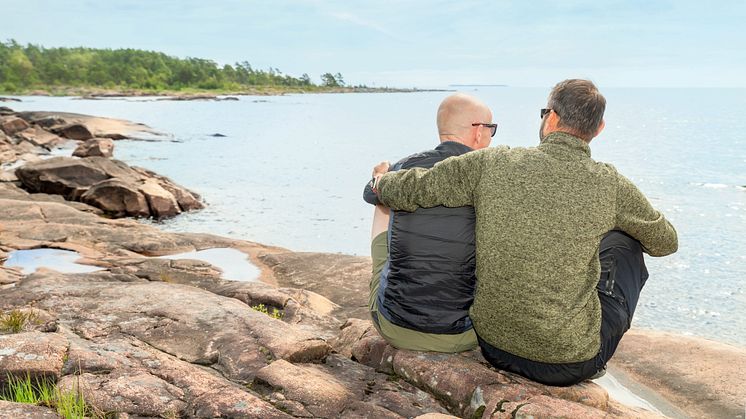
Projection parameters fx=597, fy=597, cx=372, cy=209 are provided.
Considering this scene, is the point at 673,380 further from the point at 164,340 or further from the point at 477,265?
the point at 164,340

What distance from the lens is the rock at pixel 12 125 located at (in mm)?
39375

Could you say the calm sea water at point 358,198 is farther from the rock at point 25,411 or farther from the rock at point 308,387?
the rock at point 25,411

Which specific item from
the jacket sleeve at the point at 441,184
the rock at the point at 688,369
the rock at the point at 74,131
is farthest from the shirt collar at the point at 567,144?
the rock at the point at 74,131

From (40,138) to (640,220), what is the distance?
138 ft

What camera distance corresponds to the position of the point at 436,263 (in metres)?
4.41

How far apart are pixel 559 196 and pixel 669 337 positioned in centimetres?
653

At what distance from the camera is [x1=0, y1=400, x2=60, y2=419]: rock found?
3.66 meters

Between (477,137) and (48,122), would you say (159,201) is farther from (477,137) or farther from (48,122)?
(48,122)

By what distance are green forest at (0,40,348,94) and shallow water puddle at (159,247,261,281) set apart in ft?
436

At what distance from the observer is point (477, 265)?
4.22 meters

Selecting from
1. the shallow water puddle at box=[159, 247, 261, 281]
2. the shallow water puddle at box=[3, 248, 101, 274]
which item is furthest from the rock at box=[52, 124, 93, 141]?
the shallow water puddle at box=[3, 248, 101, 274]

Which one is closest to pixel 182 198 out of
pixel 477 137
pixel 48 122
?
pixel 477 137

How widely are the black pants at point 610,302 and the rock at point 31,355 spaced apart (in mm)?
3319

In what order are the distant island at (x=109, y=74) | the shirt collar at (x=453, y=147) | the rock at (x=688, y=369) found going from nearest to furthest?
1. the shirt collar at (x=453, y=147)
2. the rock at (x=688, y=369)
3. the distant island at (x=109, y=74)
